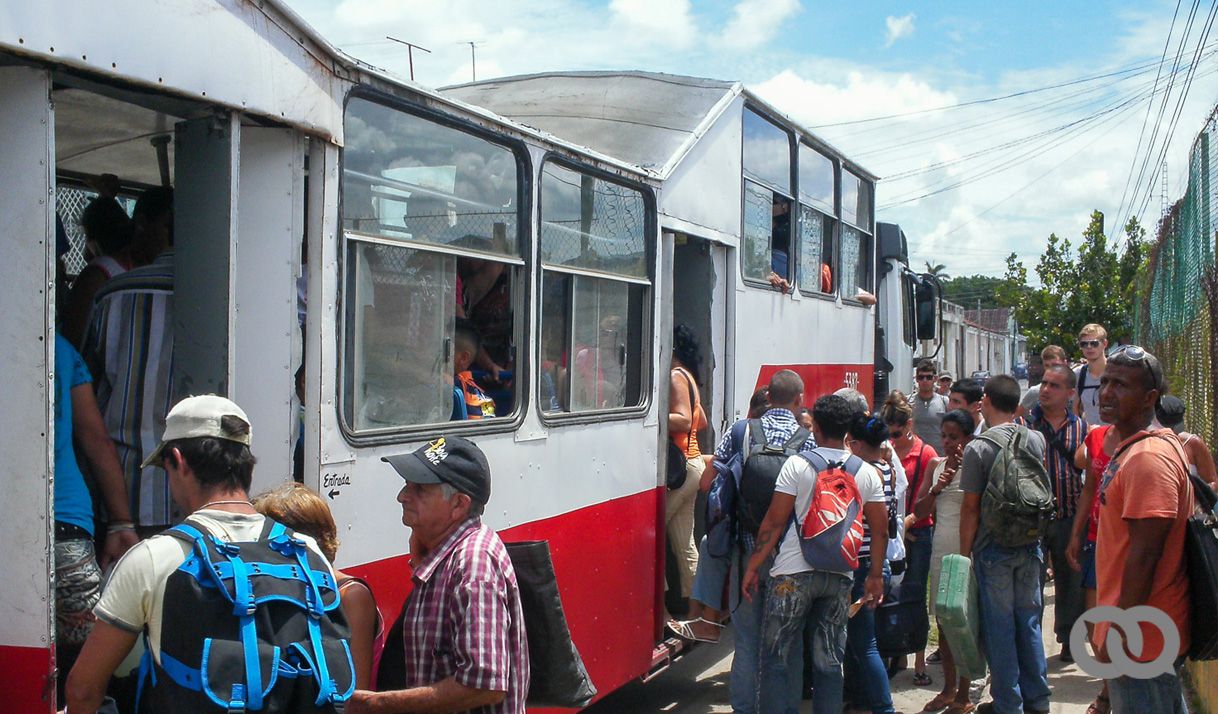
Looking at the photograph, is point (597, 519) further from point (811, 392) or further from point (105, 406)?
point (811, 392)

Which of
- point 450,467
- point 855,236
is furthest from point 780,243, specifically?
point 450,467

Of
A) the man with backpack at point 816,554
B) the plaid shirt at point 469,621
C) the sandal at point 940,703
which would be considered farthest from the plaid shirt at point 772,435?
the plaid shirt at point 469,621

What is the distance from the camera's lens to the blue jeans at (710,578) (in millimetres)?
5609

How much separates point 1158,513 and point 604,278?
2541mm

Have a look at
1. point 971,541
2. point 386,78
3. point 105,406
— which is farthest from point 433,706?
point 971,541

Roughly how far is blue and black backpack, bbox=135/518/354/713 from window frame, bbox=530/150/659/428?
225 centimetres

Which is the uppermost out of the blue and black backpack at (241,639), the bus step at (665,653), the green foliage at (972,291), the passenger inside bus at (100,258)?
the green foliage at (972,291)

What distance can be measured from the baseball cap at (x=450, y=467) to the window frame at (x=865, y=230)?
615cm

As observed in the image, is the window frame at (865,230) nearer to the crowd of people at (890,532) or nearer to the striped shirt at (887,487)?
the crowd of people at (890,532)

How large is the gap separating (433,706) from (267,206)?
1523 millimetres

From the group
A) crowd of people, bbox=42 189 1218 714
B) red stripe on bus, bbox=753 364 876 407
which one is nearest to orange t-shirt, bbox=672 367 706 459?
crowd of people, bbox=42 189 1218 714

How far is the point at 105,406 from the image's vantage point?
10.7 ft

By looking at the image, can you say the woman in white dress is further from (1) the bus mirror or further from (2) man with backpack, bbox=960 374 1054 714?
(1) the bus mirror

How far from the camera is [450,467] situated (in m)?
2.91
